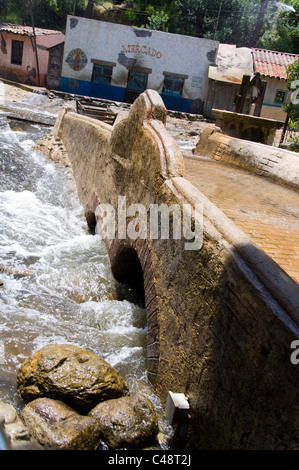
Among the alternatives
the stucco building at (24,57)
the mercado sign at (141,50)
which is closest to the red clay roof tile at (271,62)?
the mercado sign at (141,50)

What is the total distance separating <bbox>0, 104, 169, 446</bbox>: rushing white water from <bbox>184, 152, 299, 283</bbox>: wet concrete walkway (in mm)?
1646

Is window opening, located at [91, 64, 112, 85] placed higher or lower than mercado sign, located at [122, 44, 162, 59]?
lower

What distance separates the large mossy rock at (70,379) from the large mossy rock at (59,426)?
11 cm

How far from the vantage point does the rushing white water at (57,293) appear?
420 cm

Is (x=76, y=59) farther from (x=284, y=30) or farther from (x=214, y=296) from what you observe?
(x=214, y=296)

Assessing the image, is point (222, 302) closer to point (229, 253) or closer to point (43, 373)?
point (229, 253)

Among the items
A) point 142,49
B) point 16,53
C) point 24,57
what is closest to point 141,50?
point 142,49

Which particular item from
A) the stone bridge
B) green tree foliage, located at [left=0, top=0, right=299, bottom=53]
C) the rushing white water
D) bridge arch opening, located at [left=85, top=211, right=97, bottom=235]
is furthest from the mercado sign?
the stone bridge

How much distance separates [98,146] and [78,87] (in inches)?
836

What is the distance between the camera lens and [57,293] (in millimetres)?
5383

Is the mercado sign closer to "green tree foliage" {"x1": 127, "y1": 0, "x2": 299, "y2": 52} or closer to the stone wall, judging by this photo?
"green tree foliage" {"x1": 127, "y1": 0, "x2": 299, "y2": 52}

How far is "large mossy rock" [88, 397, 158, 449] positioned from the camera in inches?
116

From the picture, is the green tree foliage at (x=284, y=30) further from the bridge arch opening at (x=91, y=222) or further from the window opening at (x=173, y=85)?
the bridge arch opening at (x=91, y=222)

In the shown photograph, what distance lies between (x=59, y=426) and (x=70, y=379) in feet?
1.56
